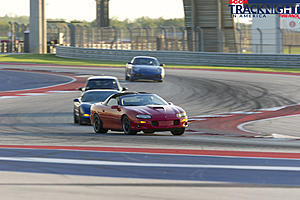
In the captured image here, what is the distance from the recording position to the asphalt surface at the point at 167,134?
7125 mm

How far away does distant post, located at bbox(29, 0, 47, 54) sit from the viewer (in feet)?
189

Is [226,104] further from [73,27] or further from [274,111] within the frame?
[73,27]

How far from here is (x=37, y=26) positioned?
189 ft

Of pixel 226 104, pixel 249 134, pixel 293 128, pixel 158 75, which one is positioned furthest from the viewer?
pixel 158 75

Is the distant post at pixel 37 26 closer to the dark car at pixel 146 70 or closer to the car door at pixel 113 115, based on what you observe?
the dark car at pixel 146 70

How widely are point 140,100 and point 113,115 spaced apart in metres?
0.80

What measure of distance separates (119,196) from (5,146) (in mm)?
5598

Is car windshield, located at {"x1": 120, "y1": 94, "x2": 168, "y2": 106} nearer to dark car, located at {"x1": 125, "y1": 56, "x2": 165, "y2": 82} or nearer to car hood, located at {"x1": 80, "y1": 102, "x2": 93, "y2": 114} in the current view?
car hood, located at {"x1": 80, "y1": 102, "x2": 93, "y2": 114}

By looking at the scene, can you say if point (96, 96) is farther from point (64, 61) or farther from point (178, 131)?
point (64, 61)

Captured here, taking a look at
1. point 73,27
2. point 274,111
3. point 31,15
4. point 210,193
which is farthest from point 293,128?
point 31,15

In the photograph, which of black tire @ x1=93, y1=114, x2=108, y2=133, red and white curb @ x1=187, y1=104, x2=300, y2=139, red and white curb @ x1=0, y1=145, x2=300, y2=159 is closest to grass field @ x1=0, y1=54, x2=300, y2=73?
red and white curb @ x1=187, y1=104, x2=300, y2=139

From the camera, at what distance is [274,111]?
66.8ft

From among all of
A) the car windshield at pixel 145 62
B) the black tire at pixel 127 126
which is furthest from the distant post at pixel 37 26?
the black tire at pixel 127 126

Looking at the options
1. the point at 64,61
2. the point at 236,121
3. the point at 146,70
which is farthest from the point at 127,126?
the point at 64,61
